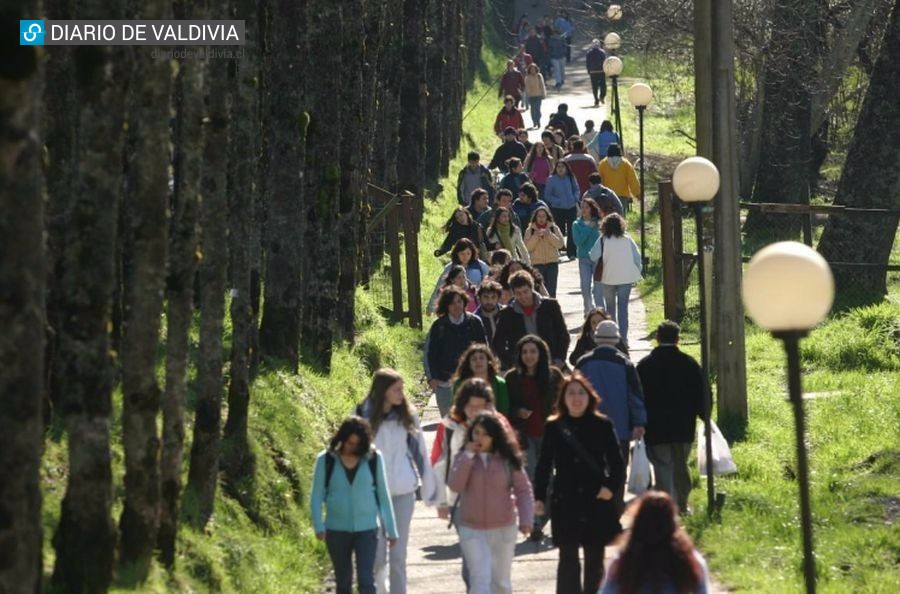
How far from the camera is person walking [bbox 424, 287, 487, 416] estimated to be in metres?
17.0

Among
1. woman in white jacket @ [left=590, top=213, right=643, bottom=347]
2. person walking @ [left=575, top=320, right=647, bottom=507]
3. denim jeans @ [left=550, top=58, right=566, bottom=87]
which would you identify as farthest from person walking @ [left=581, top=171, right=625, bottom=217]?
denim jeans @ [left=550, top=58, right=566, bottom=87]

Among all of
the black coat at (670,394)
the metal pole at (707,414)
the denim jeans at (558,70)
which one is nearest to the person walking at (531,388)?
the black coat at (670,394)

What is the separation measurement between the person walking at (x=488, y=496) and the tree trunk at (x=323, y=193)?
8.07 meters

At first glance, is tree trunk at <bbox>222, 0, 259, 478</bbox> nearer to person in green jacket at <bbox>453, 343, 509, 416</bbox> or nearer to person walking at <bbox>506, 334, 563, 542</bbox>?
person in green jacket at <bbox>453, 343, 509, 416</bbox>

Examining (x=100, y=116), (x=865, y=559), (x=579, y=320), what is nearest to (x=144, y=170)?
(x=100, y=116)

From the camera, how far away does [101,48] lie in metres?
10.1

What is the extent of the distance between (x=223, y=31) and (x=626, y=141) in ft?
132

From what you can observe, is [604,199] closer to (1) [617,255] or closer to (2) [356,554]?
(1) [617,255]

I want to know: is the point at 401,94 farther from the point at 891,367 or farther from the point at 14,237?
the point at 14,237

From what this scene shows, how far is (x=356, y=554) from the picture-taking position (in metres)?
12.0

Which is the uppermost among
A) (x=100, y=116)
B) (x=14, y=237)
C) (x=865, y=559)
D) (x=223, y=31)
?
(x=223, y=31)

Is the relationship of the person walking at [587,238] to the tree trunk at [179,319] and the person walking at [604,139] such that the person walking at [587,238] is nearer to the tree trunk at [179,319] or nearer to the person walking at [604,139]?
the tree trunk at [179,319]

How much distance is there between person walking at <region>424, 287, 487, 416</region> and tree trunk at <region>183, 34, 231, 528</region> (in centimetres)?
352

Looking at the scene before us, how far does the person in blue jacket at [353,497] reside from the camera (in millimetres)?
11852
